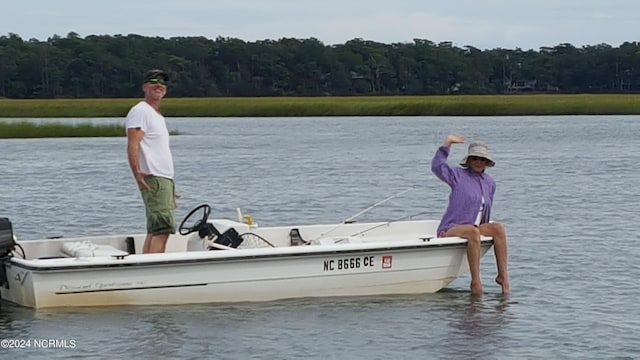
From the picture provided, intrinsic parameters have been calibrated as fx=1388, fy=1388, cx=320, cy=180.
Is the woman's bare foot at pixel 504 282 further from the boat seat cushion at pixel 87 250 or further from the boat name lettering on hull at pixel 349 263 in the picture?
the boat seat cushion at pixel 87 250

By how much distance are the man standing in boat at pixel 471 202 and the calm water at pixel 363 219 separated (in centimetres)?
56

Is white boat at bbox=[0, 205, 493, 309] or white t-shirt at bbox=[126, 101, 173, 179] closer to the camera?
white boat at bbox=[0, 205, 493, 309]

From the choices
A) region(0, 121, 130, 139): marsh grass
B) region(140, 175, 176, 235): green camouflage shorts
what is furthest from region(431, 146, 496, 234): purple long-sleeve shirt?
region(0, 121, 130, 139): marsh grass

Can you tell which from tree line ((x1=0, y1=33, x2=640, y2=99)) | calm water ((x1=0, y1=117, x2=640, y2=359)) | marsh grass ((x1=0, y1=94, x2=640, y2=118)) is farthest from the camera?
tree line ((x1=0, y1=33, x2=640, y2=99))

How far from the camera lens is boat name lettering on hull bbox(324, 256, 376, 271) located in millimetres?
11586

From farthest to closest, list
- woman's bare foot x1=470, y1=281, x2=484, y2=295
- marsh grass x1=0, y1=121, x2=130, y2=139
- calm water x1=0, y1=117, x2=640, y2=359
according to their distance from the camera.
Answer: marsh grass x1=0, y1=121, x2=130, y2=139
woman's bare foot x1=470, y1=281, x2=484, y2=295
calm water x1=0, y1=117, x2=640, y2=359

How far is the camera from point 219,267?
36.8 ft

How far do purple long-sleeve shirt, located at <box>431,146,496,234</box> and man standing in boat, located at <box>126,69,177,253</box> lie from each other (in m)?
2.33

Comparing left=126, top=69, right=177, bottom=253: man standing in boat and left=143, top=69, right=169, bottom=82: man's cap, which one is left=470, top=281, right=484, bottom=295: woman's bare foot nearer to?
left=126, top=69, right=177, bottom=253: man standing in boat

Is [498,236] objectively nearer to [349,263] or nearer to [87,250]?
[349,263]

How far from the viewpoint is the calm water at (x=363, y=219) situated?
1057 centimetres

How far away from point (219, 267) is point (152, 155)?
1.05m

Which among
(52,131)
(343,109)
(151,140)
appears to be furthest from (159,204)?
(343,109)

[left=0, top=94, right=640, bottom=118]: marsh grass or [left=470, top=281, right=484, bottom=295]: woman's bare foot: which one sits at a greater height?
[left=470, top=281, right=484, bottom=295]: woman's bare foot
